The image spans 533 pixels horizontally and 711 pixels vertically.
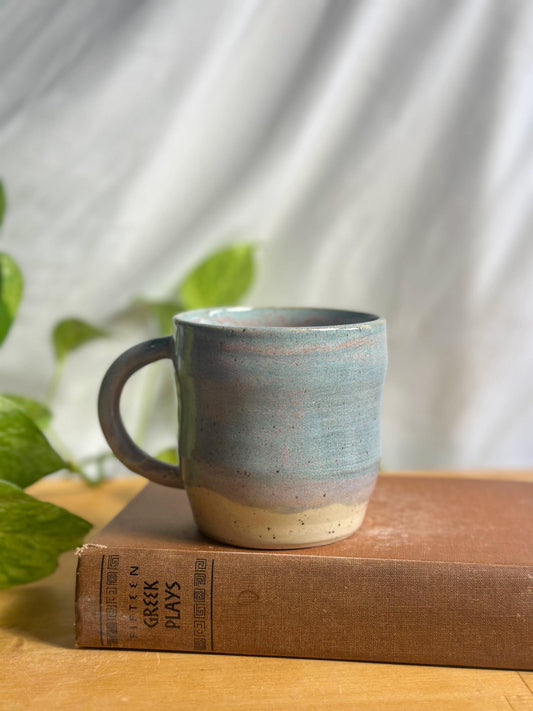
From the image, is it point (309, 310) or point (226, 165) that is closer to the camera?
point (309, 310)

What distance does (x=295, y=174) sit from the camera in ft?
2.75

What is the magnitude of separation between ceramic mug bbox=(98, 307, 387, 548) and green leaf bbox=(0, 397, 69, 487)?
123mm

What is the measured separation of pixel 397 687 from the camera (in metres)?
0.45

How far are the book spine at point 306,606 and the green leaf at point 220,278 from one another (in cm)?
39

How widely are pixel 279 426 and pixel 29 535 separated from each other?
0.19 m

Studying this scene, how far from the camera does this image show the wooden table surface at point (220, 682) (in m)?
0.43

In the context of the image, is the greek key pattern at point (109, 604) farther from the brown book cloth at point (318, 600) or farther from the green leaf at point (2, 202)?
the green leaf at point (2, 202)

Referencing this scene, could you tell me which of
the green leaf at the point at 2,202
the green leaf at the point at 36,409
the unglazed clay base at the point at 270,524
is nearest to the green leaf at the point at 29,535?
the unglazed clay base at the point at 270,524

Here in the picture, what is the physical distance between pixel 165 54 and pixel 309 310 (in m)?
0.36

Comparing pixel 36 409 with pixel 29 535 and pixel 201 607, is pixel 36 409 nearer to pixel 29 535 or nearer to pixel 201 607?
pixel 29 535

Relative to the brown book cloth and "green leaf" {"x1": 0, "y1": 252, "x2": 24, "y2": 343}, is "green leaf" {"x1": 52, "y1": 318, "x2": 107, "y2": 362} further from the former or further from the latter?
the brown book cloth

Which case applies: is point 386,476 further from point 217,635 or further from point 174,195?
point 174,195

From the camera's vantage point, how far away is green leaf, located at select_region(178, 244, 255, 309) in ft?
2.68

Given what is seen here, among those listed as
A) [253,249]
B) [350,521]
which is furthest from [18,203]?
Result: [350,521]
